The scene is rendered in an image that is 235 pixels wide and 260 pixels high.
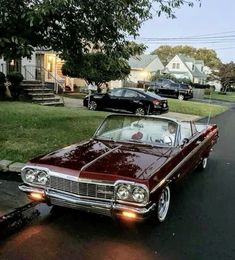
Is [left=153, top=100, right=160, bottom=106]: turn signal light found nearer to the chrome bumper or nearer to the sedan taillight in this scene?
the sedan taillight

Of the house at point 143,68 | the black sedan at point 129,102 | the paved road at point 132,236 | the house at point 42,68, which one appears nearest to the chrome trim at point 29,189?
the paved road at point 132,236

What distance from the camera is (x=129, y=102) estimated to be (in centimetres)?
2159

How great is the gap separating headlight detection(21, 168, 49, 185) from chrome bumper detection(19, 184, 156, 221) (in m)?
0.12

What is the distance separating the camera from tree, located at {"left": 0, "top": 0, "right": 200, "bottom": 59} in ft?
24.7

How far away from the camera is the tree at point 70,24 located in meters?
7.52

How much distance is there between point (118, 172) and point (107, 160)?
1.56ft

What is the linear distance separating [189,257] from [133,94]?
57.6 feet

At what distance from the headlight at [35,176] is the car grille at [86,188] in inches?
8.2

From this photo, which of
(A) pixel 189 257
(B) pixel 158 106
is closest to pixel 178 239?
(A) pixel 189 257

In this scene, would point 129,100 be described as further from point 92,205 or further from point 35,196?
point 92,205

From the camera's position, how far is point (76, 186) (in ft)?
16.2

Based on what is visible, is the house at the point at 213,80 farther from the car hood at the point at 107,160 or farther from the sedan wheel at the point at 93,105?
the car hood at the point at 107,160

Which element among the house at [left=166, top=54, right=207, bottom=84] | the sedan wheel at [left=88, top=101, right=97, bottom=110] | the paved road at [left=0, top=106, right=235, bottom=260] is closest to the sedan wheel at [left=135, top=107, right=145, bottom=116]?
the sedan wheel at [left=88, top=101, right=97, bottom=110]

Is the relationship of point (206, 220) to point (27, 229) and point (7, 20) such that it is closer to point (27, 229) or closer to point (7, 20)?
point (27, 229)
